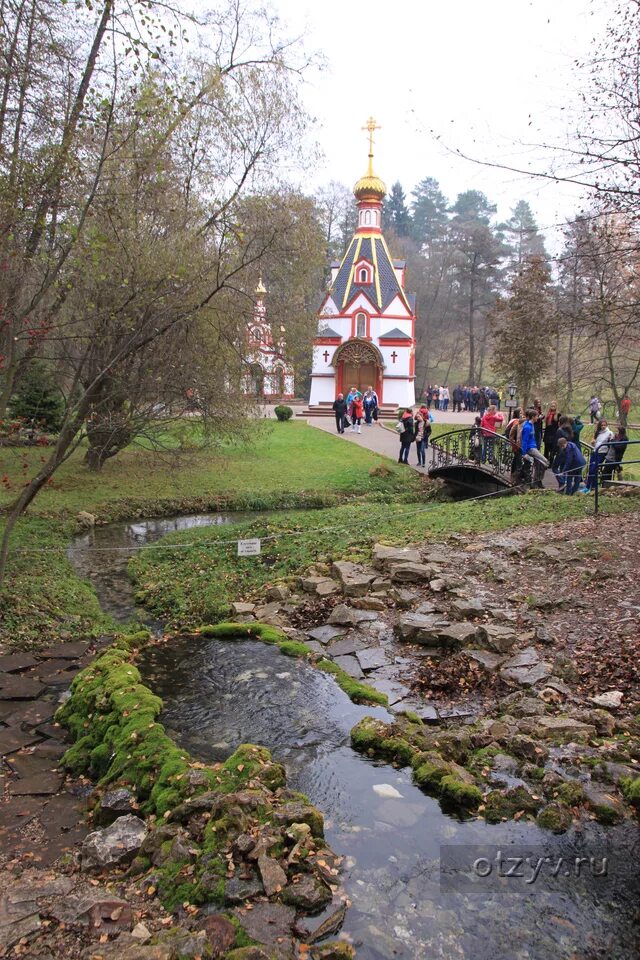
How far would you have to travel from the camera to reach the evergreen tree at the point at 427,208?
7919 cm

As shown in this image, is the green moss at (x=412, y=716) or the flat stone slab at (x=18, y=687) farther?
the flat stone slab at (x=18, y=687)

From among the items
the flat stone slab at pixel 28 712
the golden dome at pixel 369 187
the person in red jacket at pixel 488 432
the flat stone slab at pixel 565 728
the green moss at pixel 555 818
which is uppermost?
the golden dome at pixel 369 187

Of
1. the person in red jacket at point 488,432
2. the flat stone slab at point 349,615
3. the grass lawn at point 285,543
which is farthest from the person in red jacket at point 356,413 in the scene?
the flat stone slab at point 349,615

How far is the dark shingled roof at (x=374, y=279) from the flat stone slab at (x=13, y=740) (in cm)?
3850

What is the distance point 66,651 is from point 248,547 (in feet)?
14.2

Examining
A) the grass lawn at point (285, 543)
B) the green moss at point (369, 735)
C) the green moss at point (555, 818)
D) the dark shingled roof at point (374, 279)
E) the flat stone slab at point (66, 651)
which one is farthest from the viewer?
the dark shingled roof at point (374, 279)

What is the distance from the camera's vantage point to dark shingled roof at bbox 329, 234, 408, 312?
42.8 meters

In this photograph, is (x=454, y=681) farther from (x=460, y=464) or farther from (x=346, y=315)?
(x=346, y=315)

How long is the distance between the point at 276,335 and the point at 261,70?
7.33m

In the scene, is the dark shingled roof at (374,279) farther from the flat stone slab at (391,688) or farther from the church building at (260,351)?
the flat stone slab at (391,688)

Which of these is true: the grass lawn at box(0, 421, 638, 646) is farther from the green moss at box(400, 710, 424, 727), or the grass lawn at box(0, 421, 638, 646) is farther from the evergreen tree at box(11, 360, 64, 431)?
the green moss at box(400, 710, 424, 727)

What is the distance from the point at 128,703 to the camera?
6.67 metres

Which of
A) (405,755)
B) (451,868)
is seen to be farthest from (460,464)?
(451,868)

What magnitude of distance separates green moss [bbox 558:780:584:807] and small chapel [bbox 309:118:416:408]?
124ft
